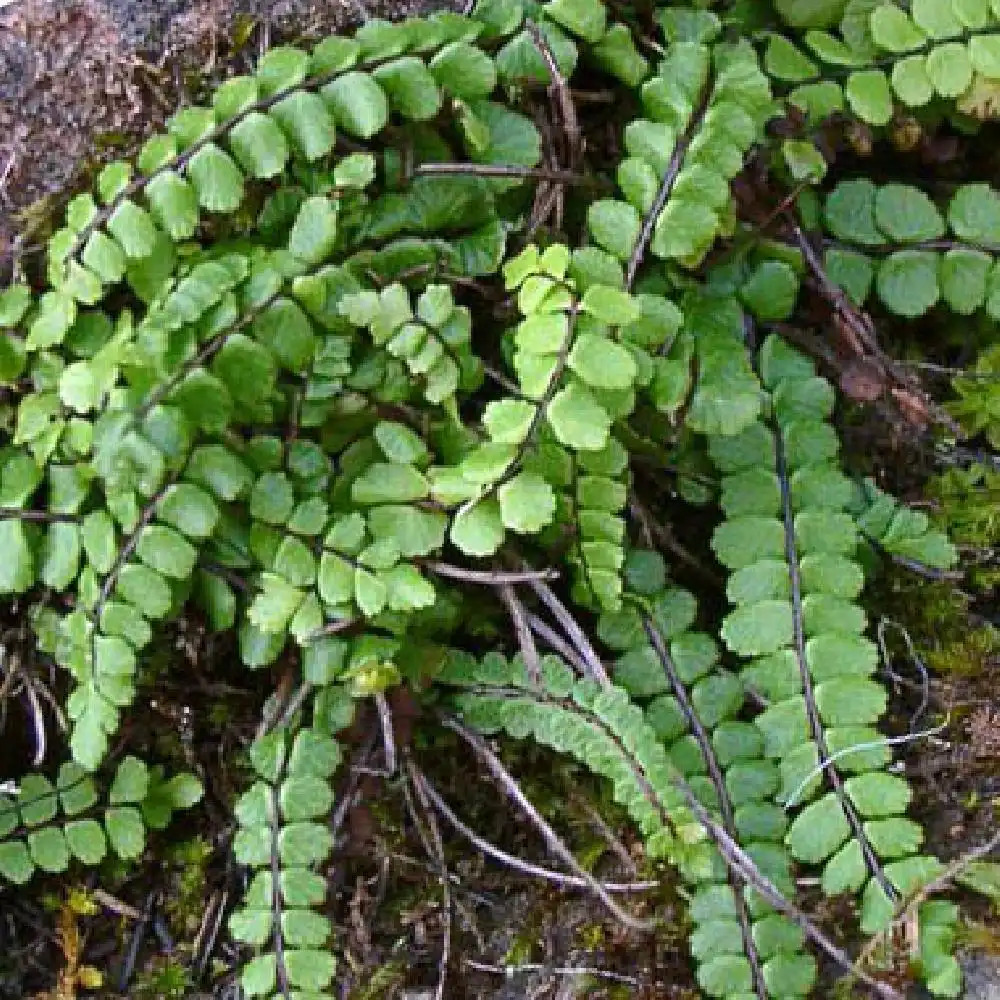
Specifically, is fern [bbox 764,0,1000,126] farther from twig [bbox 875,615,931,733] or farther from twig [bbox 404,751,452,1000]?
twig [bbox 404,751,452,1000]

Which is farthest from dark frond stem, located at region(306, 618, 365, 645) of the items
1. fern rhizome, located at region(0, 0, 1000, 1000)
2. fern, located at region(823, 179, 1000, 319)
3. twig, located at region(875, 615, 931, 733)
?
fern, located at region(823, 179, 1000, 319)

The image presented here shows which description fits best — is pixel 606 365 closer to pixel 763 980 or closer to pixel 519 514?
pixel 519 514

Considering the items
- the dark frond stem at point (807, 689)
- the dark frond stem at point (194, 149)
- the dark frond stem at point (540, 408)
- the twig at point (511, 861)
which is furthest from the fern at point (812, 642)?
the dark frond stem at point (194, 149)

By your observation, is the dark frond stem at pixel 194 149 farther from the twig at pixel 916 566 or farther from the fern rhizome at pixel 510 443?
the twig at pixel 916 566

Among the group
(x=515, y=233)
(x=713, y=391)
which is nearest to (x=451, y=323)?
(x=515, y=233)

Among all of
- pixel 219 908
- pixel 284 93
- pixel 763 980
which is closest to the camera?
pixel 763 980

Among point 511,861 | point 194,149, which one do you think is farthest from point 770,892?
point 194,149

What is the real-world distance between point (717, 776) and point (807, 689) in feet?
0.61

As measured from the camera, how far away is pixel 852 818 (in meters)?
2.18

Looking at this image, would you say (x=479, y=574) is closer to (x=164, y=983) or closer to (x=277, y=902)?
(x=277, y=902)

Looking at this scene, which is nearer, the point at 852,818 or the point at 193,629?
the point at 852,818

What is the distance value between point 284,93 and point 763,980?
4.79 feet

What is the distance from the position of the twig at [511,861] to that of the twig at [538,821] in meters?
0.02

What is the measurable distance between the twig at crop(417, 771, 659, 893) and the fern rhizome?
3 centimetres
